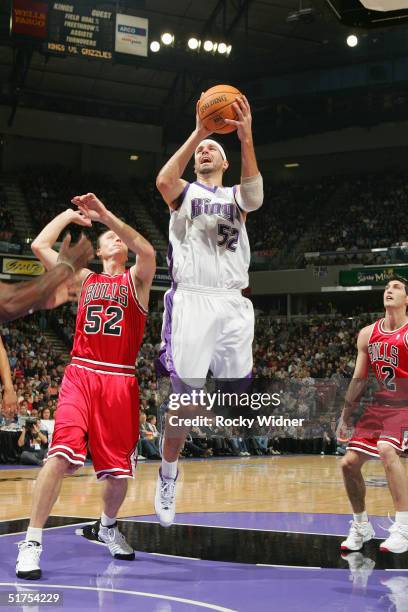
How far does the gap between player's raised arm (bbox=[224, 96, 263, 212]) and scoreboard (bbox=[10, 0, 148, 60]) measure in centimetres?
1571

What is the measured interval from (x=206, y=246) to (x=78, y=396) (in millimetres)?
1428

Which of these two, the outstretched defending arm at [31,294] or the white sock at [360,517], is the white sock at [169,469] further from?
the outstretched defending arm at [31,294]

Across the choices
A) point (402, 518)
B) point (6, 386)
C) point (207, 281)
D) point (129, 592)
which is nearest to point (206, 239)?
point (207, 281)

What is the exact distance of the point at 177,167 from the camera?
18.1 feet

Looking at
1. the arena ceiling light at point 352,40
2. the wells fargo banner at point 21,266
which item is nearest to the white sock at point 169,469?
the wells fargo banner at point 21,266

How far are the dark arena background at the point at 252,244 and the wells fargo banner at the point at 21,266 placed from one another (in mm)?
83

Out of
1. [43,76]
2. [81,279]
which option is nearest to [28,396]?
[81,279]

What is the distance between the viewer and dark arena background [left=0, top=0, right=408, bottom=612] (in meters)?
5.66

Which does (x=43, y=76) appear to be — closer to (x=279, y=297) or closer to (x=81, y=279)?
(x=279, y=297)

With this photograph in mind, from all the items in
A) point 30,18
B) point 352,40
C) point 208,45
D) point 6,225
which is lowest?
point 6,225

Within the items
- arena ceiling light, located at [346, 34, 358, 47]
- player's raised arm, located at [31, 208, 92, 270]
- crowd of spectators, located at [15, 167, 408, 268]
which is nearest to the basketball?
player's raised arm, located at [31, 208, 92, 270]

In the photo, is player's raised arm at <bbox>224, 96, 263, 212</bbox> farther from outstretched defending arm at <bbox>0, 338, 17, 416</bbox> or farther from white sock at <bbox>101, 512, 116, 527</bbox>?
white sock at <bbox>101, 512, 116, 527</bbox>

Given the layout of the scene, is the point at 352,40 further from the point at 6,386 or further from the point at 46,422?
the point at 6,386

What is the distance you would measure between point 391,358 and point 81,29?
1627 cm
